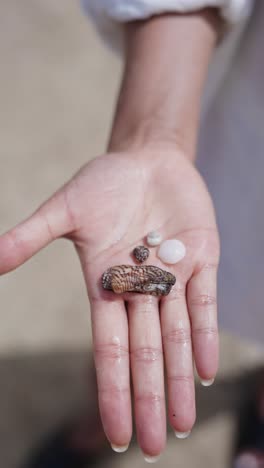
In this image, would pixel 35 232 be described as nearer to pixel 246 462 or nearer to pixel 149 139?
pixel 149 139

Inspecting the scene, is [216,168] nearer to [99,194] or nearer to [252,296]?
[252,296]

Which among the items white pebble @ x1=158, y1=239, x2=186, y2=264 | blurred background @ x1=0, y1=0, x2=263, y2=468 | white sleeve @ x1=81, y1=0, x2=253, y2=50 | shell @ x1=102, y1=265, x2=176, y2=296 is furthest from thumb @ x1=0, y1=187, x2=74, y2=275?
blurred background @ x1=0, y1=0, x2=263, y2=468

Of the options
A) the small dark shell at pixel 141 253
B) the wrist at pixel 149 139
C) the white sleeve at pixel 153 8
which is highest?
the white sleeve at pixel 153 8

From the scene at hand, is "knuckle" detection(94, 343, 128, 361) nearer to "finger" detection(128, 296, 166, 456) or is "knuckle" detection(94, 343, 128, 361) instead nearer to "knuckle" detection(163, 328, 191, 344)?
"finger" detection(128, 296, 166, 456)

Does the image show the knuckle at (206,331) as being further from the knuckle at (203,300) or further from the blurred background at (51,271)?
the blurred background at (51,271)

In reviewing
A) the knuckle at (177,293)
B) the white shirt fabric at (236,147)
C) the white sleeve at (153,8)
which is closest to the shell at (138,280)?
the knuckle at (177,293)

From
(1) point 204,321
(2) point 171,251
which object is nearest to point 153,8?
(2) point 171,251
